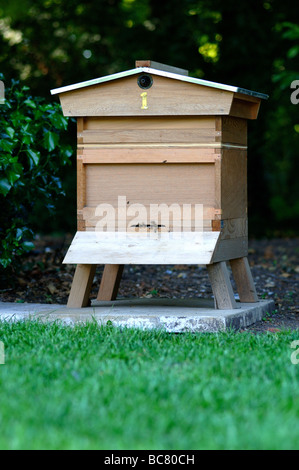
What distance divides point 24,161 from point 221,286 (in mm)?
2490

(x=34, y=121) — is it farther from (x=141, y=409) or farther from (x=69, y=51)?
(x=69, y=51)

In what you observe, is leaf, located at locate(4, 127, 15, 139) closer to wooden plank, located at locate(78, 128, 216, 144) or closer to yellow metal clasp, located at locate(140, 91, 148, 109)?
wooden plank, located at locate(78, 128, 216, 144)

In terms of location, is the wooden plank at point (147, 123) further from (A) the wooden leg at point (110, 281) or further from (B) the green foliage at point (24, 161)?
(A) the wooden leg at point (110, 281)

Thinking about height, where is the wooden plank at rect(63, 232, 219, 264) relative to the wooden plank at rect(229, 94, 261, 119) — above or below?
below

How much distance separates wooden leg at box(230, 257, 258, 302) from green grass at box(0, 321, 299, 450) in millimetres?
1108

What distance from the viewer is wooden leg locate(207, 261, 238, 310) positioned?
5.57 m

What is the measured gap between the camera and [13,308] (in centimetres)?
590

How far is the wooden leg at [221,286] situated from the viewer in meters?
5.57

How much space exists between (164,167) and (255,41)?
6812 mm

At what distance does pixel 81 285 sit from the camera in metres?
5.82

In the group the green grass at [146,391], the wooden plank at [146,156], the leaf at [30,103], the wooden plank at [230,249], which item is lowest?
the green grass at [146,391]

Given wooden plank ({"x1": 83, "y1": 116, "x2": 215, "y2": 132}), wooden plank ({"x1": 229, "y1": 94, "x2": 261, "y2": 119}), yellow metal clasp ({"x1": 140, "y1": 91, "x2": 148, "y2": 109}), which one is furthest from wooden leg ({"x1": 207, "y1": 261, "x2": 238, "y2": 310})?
yellow metal clasp ({"x1": 140, "y1": 91, "x2": 148, "y2": 109})

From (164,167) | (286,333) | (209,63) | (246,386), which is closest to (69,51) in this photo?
(209,63)

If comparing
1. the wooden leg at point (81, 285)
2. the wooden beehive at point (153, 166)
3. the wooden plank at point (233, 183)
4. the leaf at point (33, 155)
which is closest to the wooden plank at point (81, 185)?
the wooden beehive at point (153, 166)
